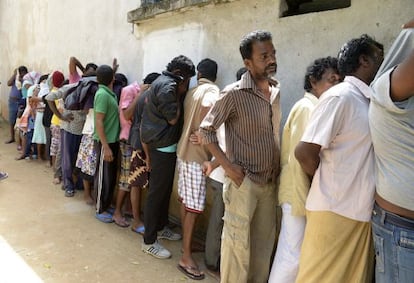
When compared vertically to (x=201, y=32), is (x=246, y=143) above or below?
below

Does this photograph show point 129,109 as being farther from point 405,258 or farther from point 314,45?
point 405,258

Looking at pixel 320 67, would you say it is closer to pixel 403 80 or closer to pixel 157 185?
pixel 403 80

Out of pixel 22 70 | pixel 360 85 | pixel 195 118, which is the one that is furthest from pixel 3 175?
pixel 360 85

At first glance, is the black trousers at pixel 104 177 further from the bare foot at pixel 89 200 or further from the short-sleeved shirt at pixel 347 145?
the short-sleeved shirt at pixel 347 145

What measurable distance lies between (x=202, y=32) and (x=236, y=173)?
6.61 ft

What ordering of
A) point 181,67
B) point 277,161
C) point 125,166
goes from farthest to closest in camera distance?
point 125,166 < point 181,67 < point 277,161

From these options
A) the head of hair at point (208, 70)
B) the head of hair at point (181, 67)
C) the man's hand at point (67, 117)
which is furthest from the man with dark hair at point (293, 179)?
the man's hand at point (67, 117)

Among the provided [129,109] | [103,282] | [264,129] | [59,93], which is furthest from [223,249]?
[59,93]

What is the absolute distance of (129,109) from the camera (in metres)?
3.85

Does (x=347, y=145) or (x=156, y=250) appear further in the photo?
(x=156, y=250)

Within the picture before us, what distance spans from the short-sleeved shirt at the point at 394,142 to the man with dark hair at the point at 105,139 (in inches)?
122

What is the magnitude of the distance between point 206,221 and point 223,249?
4.33 feet

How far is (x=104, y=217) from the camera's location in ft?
13.8

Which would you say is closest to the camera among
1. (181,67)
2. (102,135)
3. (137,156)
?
(181,67)
